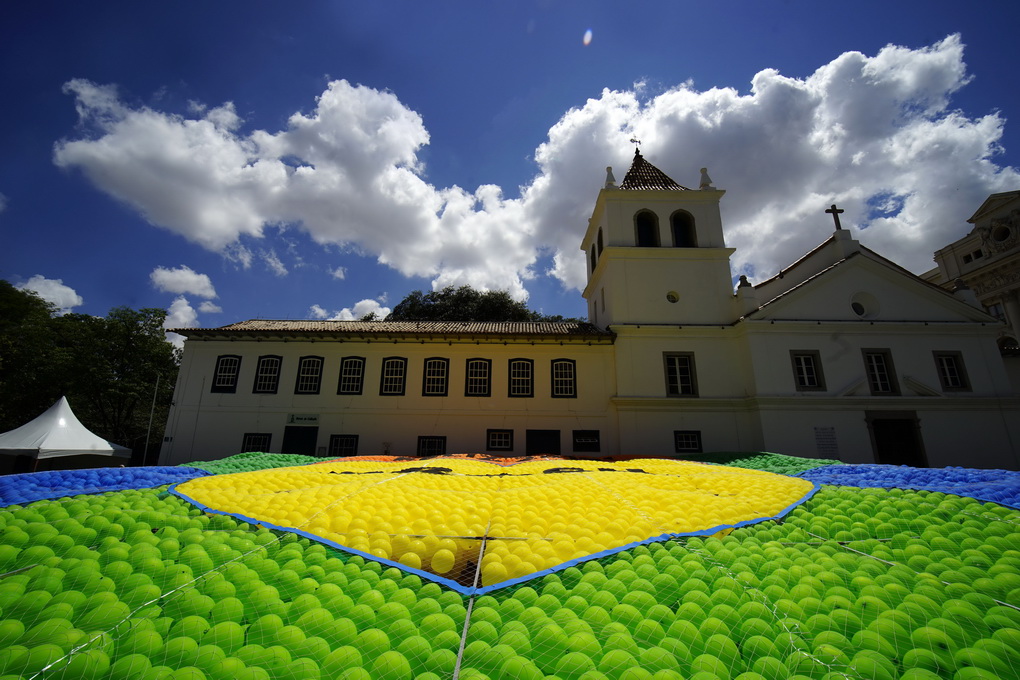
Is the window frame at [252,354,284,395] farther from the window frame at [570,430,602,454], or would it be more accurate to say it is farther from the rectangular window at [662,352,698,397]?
the rectangular window at [662,352,698,397]

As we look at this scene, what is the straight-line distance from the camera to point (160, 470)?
8.05 metres

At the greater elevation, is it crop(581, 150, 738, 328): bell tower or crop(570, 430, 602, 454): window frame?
crop(581, 150, 738, 328): bell tower

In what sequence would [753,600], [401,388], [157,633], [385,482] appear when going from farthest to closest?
1. [401,388]
2. [385,482]
3. [753,600]
4. [157,633]

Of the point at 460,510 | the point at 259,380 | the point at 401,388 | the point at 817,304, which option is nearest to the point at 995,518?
the point at 460,510

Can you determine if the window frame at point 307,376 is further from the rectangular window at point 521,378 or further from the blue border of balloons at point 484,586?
the blue border of balloons at point 484,586

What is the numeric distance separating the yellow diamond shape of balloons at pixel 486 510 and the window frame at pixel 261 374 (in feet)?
36.7

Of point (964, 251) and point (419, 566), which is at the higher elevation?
point (964, 251)

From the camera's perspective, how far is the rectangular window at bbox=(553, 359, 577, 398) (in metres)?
17.4

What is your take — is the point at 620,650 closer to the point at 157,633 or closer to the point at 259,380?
the point at 157,633

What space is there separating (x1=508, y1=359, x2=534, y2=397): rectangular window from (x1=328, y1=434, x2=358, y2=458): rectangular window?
6503 millimetres

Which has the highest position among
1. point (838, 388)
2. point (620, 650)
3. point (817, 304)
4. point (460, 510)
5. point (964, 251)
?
point (964, 251)

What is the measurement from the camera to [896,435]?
53.3 feet

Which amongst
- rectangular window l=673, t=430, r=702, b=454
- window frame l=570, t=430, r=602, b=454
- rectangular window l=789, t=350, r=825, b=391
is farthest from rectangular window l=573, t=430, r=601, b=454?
rectangular window l=789, t=350, r=825, b=391

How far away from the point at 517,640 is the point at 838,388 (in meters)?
18.5
